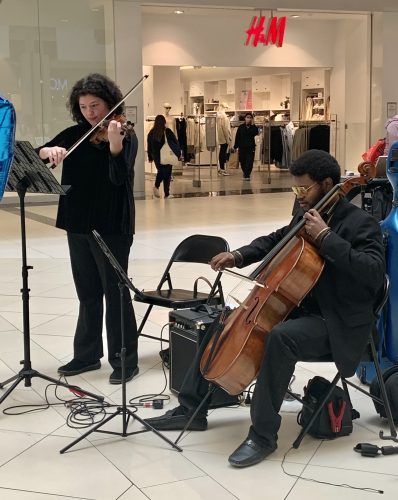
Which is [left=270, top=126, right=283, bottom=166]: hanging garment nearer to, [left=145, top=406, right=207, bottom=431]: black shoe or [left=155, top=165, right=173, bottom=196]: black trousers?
[left=155, top=165, right=173, bottom=196]: black trousers

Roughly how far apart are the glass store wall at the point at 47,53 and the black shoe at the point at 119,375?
30.3 ft

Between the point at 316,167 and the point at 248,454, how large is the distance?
121 cm

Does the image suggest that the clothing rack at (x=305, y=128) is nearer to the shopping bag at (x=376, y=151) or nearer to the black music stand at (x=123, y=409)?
the shopping bag at (x=376, y=151)

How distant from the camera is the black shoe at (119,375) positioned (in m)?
4.11

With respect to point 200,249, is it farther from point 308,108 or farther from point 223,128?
point 308,108

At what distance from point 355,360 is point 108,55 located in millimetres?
10617

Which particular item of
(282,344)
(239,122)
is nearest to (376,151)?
(282,344)

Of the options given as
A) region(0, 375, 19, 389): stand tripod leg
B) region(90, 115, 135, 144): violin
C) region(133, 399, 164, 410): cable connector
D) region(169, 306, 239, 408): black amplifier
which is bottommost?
region(133, 399, 164, 410): cable connector

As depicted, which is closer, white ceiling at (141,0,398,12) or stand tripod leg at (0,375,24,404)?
stand tripod leg at (0,375,24,404)

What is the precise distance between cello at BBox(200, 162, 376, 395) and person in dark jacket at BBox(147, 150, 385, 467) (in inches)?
1.6

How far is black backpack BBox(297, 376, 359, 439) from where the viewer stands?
331 centimetres

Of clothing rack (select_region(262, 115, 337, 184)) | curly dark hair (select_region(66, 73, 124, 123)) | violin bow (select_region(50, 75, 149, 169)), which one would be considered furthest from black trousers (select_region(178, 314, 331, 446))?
clothing rack (select_region(262, 115, 337, 184))

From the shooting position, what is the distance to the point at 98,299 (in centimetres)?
435

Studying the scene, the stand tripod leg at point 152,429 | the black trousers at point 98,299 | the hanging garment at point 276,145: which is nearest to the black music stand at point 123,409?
the stand tripod leg at point 152,429
